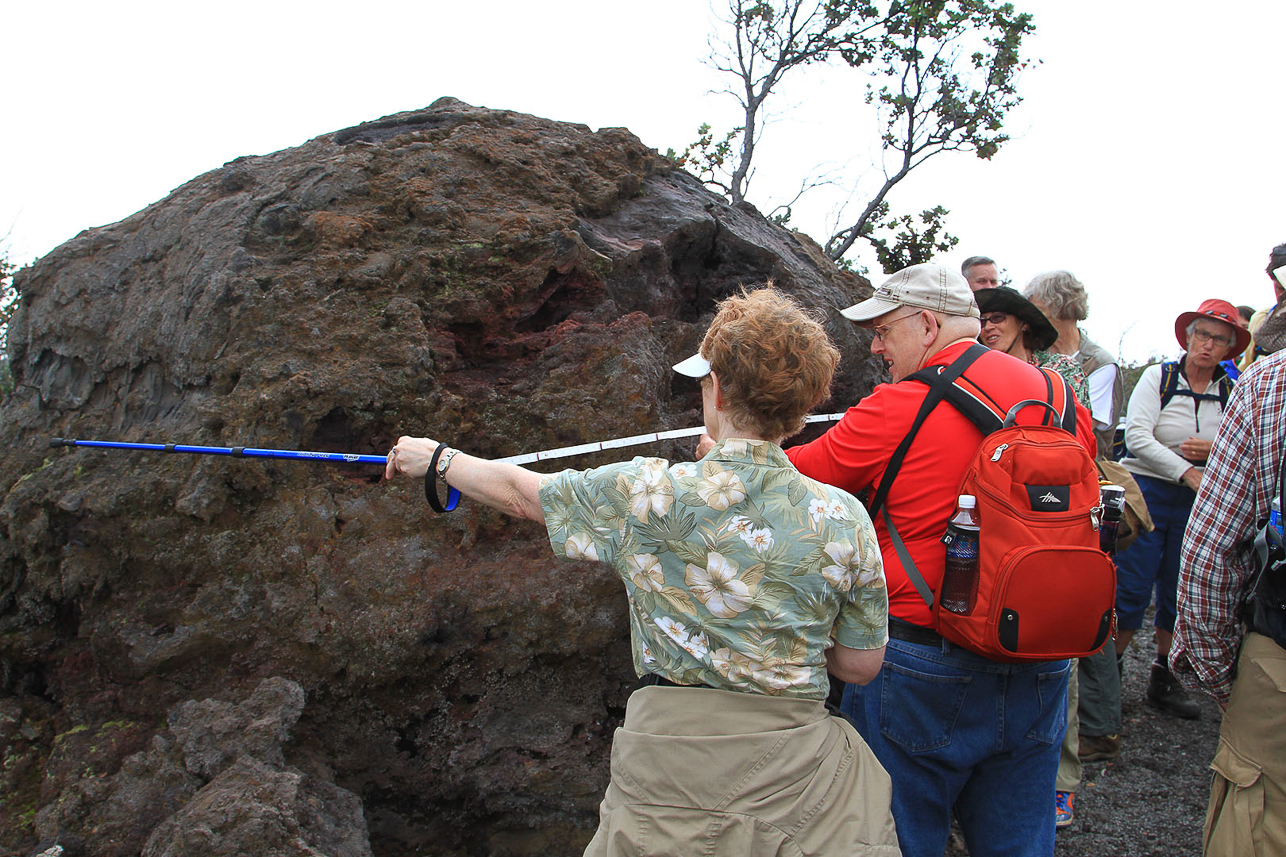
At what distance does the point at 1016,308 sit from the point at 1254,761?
154 centimetres

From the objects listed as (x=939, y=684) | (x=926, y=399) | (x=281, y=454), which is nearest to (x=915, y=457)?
(x=926, y=399)

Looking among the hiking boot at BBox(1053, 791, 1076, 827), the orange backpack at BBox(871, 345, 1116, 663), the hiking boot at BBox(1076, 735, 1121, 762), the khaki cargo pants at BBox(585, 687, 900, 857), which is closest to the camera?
the khaki cargo pants at BBox(585, 687, 900, 857)

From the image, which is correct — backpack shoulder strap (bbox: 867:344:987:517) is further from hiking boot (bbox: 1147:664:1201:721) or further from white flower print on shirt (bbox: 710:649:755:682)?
hiking boot (bbox: 1147:664:1201:721)

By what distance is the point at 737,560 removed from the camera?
166 centimetres

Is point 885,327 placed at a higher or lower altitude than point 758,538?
higher

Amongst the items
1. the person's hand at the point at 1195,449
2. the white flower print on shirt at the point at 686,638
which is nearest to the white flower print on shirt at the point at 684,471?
Result: the white flower print on shirt at the point at 686,638

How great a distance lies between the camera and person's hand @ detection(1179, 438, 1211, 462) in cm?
450

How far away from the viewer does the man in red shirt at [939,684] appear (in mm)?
2156

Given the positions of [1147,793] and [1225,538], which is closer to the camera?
[1225,538]

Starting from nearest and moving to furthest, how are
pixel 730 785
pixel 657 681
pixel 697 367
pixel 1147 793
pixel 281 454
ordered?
pixel 730 785 → pixel 657 681 → pixel 697 367 → pixel 281 454 → pixel 1147 793

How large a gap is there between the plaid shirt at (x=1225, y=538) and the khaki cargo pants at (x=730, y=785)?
1278 mm

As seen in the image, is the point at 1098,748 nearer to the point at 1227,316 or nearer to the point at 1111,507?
the point at 1227,316

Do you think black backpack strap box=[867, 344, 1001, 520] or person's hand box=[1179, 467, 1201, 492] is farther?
person's hand box=[1179, 467, 1201, 492]

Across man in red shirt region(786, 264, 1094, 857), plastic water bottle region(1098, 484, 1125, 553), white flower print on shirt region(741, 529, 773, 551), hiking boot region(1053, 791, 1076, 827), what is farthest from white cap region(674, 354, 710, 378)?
hiking boot region(1053, 791, 1076, 827)
